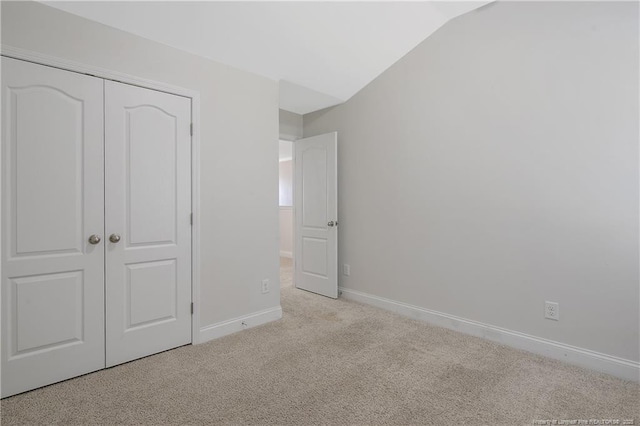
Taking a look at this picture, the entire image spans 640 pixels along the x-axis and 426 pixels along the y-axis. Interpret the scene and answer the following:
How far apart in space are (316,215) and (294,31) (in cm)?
203

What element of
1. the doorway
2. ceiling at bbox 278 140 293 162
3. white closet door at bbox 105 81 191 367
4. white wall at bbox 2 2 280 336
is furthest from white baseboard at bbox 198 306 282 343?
ceiling at bbox 278 140 293 162

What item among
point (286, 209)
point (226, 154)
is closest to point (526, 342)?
point (226, 154)

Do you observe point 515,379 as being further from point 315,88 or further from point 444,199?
point 315,88

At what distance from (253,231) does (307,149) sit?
1.55 metres

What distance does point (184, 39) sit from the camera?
2.50 meters

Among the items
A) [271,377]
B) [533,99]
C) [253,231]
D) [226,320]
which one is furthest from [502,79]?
[226,320]

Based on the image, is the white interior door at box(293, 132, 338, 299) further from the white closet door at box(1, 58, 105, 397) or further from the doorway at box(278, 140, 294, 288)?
the white closet door at box(1, 58, 105, 397)

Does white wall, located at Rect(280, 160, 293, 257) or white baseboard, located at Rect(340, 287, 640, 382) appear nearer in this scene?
white baseboard, located at Rect(340, 287, 640, 382)

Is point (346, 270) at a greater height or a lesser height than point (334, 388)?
greater

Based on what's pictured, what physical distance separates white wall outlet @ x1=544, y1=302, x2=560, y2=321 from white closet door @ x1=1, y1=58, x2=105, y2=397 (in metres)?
3.13

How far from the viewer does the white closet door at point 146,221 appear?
2.29m

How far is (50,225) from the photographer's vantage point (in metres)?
2.06

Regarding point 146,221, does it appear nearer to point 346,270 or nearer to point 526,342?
point 346,270

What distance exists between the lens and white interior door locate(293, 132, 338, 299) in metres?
3.91
